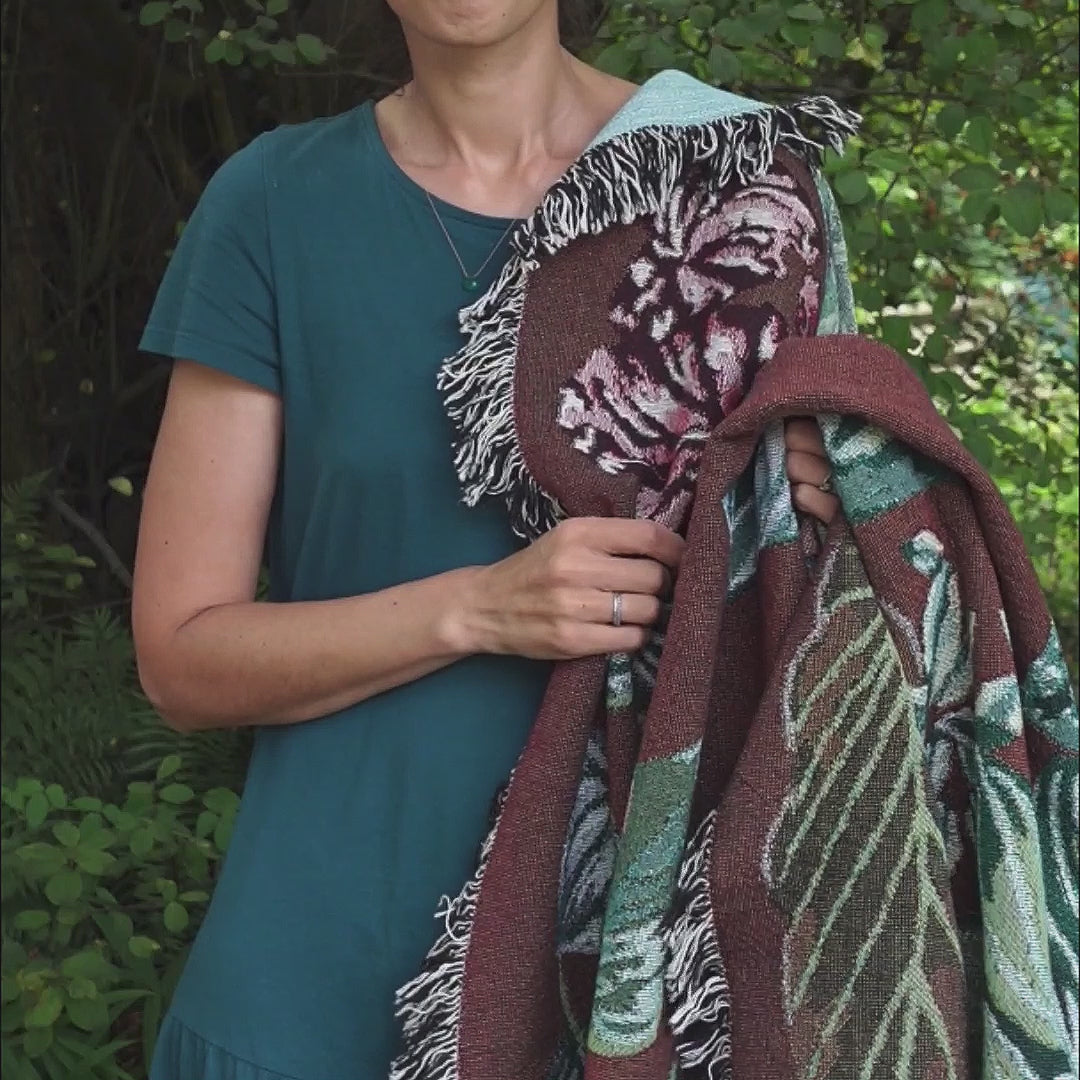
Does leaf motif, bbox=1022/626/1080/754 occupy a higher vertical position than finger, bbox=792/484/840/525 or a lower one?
lower

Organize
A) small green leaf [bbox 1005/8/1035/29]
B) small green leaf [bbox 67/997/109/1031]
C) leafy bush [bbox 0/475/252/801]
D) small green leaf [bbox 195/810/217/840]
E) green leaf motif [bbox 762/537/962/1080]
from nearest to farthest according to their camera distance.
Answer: green leaf motif [bbox 762/537/962/1080], small green leaf [bbox 1005/8/1035/29], small green leaf [bbox 67/997/109/1031], small green leaf [bbox 195/810/217/840], leafy bush [bbox 0/475/252/801]

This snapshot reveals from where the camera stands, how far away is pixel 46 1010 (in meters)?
1.88

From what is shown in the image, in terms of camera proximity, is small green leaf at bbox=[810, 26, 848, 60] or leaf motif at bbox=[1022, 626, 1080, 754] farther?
small green leaf at bbox=[810, 26, 848, 60]

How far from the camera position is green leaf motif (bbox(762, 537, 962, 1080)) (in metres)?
0.82

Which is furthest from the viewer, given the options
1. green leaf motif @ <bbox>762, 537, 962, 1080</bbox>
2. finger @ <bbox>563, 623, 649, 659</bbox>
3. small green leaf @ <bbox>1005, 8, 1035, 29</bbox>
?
small green leaf @ <bbox>1005, 8, 1035, 29</bbox>

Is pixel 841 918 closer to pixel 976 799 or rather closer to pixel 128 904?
pixel 976 799

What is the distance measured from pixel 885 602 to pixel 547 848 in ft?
0.89

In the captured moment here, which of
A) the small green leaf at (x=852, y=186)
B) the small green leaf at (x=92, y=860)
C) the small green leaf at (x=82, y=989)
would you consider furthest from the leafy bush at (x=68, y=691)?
the small green leaf at (x=852, y=186)

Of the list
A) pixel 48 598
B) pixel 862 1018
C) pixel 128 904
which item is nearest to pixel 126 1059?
pixel 128 904

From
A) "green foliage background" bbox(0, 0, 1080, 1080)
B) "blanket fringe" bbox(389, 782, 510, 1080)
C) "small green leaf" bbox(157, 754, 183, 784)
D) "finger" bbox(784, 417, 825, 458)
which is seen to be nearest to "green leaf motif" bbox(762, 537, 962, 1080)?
"finger" bbox(784, 417, 825, 458)

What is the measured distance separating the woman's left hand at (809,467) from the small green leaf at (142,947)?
1.50 m

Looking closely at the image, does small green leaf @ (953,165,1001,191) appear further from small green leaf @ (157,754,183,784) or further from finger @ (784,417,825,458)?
small green leaf @ (157,754,183,784)

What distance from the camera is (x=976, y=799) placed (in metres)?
0.85

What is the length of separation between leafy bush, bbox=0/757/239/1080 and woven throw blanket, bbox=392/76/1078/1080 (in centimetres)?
114
